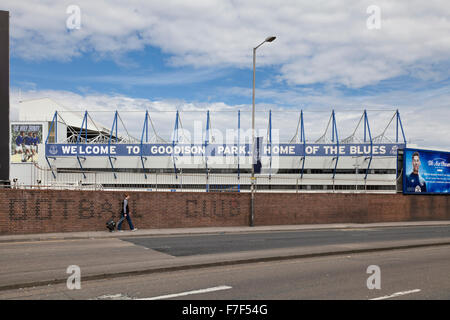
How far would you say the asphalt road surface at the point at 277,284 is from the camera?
7945mm

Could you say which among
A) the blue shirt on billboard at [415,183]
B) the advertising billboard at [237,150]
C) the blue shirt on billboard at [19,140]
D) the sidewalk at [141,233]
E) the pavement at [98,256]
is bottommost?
the sidewalk at [141,233]

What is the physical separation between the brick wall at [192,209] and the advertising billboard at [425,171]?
817 millimetres

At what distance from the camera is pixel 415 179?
31.7m

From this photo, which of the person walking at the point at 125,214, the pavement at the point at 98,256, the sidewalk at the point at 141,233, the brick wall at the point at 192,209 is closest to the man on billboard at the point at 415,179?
the brick wall at the point at 192,209

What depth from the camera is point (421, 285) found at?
9.06 metres

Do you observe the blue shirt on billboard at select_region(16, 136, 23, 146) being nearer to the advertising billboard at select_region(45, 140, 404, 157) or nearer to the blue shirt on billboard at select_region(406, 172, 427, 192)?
the advertising billboard at select_region(45, 140, 404, 157)

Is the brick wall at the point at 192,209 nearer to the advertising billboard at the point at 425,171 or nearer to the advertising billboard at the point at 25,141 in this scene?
the advertising billboard at the point at 425,171

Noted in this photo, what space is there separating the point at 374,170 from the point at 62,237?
46095 mm

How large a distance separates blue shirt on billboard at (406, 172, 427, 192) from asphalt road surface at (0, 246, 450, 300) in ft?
68.8

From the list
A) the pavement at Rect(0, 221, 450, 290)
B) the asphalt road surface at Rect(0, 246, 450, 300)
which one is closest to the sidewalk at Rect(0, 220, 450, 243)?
the pavement at Rect(0, 221, 450, 290)

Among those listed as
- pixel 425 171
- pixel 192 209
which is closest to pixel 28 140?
pixel 192 209

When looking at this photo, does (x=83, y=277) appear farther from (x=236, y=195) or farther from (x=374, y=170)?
(x=374, y=170)

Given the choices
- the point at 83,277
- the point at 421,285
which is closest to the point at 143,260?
the point at 83,277

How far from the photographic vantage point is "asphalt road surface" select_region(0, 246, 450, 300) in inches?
313
